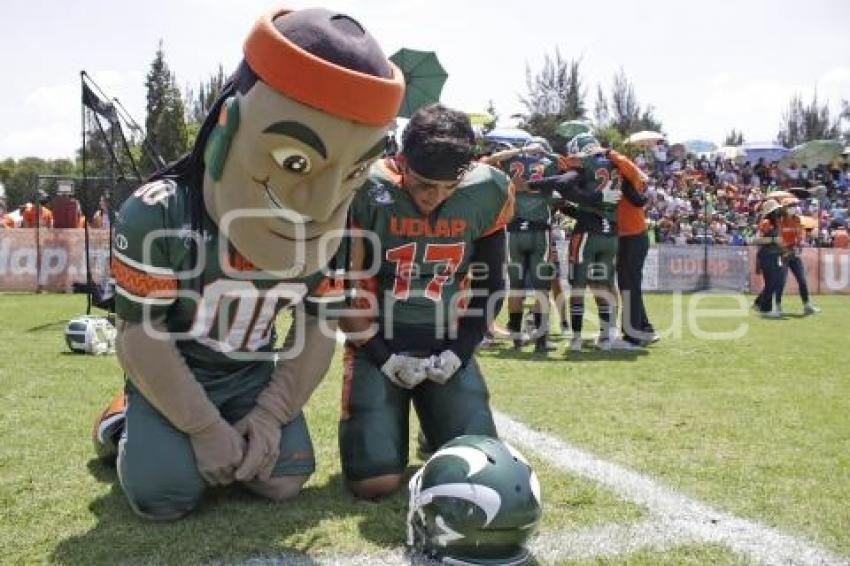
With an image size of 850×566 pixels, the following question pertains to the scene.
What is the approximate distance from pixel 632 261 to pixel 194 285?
242 inches

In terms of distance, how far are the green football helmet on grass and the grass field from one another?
32 cm

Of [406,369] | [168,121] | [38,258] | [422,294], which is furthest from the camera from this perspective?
[168,121]

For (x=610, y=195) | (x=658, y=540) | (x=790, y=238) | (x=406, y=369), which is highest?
(x=610, y=195)

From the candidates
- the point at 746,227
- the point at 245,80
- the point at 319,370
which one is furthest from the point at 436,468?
the point at 746,227

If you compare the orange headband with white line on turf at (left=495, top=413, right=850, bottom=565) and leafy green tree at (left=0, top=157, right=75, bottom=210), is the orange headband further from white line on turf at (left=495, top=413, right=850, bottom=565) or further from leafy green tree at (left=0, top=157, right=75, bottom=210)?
leafy green tree at (left=0, top=157, right=75, bottom=210)

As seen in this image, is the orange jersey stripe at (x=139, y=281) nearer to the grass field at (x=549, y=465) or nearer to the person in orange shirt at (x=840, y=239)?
the grass field at (x=549, y=465)

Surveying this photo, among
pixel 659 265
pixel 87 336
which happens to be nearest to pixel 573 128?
pixel 87 336

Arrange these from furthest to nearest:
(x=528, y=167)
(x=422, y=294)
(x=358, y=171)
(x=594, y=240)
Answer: (x=528, y=167), (x=594, y=240), (x=422, y=294), (x=358, y=171)

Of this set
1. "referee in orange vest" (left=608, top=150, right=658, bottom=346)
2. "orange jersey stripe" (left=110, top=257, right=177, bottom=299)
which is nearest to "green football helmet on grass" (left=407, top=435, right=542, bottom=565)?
"orange jersey stripe" (left=110, top=257, right=177, bottom=299)

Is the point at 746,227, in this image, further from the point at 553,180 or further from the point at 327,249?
the point at 327,249

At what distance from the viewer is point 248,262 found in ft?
9.75

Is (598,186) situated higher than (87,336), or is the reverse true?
(598,186)

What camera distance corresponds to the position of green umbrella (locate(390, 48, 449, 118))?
51.1ft

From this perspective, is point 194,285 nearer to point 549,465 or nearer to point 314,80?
point 314,80
